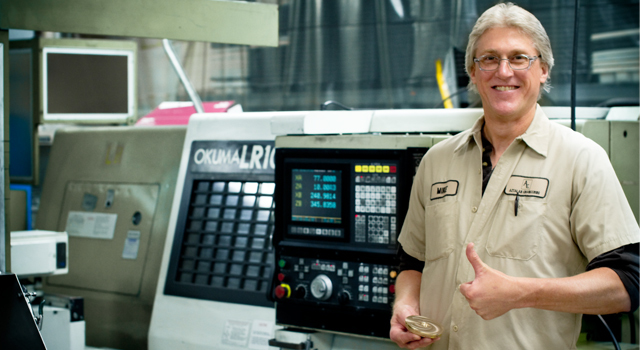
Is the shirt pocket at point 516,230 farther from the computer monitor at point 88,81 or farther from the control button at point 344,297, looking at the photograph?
the computer monitor at point 88,81

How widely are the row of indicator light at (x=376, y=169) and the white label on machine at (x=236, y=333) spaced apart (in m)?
0.85

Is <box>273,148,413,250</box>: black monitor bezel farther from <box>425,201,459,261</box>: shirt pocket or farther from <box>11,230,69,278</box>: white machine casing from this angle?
<box>11,230,69,278</box>: white machine casing

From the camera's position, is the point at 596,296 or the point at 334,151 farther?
the point at 334,151

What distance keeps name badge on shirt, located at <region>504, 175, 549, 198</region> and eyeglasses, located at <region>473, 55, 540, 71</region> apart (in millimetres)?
221

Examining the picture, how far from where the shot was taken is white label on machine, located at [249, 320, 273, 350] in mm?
2162

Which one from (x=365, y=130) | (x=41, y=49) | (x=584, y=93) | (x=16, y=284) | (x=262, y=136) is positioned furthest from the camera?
(x=584, y=93)

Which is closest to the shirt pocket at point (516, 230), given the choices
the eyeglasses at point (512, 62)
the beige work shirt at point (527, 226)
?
the beige work shirt at point (527, 226)

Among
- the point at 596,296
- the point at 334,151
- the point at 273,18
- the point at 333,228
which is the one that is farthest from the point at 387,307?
the point at 273,18

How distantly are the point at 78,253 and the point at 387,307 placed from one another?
5.82 feet

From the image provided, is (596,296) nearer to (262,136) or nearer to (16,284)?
(16,284)

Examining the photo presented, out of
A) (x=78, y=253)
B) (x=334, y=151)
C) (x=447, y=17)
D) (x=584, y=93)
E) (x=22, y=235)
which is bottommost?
(x=78, y=253)

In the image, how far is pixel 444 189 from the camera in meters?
1.34

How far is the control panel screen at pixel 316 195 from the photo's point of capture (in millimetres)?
1711

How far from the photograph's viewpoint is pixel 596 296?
109 cm
